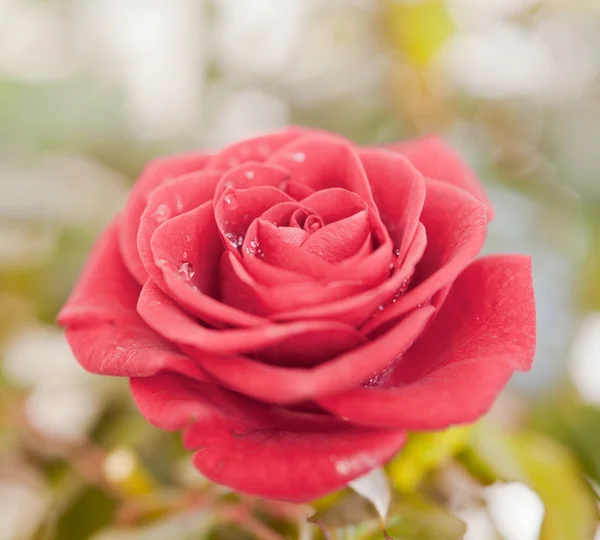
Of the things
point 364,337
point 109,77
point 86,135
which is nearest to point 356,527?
point 364,337

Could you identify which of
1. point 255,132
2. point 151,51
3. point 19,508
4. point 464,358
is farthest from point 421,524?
point 151,51

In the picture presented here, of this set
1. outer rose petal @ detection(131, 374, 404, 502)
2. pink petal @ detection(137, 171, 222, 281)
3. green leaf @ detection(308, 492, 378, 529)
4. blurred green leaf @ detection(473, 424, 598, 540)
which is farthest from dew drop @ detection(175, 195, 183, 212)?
blurred green leaf @ detection(473, 424, 598, 540)

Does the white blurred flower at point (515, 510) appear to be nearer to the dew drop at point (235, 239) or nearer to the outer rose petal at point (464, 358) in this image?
the outer rose petal at point (464, 358)

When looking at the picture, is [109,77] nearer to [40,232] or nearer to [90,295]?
[40,232]

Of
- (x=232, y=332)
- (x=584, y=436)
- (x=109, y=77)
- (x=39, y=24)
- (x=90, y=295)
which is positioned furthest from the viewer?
(x=39, y=24)

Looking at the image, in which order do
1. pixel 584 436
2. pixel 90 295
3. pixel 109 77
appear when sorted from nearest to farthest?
pixel 90 295 < pixel 584 436 < pixel 109 77

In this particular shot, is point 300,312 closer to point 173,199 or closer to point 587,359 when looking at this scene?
point 173,199

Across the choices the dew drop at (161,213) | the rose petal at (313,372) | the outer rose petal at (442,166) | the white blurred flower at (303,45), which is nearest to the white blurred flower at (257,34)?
the white blurred flower at (303,45)

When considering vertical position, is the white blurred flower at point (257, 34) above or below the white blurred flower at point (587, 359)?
above

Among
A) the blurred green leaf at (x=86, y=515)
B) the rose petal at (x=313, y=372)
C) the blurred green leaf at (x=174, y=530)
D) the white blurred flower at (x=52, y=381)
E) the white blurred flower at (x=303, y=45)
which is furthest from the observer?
the white blurred flower at (x=303, y=45)
